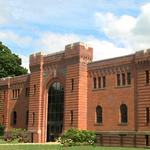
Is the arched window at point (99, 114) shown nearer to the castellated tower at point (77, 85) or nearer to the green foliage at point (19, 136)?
the castellated tower at point (77, 85)

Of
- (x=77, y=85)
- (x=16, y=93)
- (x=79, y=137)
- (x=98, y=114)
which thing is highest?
(x=77, y=85)

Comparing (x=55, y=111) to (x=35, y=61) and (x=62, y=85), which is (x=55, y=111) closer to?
(x=62, y=85)

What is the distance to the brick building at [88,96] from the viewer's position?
43906mm

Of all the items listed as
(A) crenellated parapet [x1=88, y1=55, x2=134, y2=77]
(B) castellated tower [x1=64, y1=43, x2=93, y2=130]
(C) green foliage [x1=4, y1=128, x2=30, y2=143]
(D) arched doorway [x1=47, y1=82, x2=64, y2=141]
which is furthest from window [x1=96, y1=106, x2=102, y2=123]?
(C) green foliage [x1=4, y1=128, x2=30, y2=143]

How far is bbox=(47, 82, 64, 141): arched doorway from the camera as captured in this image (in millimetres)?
53062

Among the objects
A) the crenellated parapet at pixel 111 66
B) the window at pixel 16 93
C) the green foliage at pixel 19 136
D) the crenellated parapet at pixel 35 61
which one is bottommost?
the green foliage at pixel 19 136

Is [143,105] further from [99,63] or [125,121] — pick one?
[99,63]

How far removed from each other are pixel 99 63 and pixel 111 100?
5.00 m

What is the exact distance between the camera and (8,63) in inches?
2955

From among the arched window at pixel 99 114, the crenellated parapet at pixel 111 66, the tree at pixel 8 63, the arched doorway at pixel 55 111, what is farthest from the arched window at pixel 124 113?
the tree at pixel 8 63

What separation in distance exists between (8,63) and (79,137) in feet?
108

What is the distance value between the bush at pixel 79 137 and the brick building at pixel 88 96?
42.4 inches

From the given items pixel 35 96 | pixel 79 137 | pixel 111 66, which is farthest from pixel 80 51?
pixel 35 96

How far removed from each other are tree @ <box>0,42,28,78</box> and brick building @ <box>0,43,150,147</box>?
44.6ft
